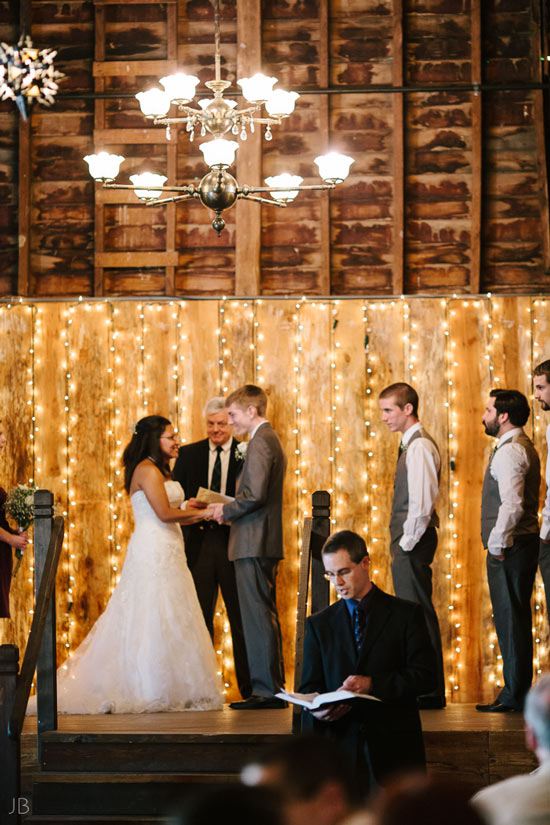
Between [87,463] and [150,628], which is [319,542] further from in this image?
[87,463]

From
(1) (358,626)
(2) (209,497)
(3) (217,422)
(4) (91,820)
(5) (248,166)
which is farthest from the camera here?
(5) (248,166)

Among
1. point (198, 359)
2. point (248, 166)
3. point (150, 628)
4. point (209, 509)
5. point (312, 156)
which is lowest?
point (150, 628)

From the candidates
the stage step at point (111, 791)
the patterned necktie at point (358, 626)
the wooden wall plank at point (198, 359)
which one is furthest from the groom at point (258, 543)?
the patterned necktie at point (358, 626)

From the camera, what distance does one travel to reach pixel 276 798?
1.83 m

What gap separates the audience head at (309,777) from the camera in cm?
205

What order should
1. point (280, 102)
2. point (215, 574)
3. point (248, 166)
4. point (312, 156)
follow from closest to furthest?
1. point (280, 102)
2. point (215, 574)
3. point (248, 166)
4. point (312, 156)

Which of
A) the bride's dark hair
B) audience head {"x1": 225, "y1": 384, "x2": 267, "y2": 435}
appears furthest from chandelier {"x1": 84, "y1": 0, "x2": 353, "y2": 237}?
the bride's dark hair

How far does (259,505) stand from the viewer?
21.4 feet

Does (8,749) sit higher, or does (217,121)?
(217,121)

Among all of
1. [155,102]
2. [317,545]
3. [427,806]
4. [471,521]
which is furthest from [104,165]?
[427,806]

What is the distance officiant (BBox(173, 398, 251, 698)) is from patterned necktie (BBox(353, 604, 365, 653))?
324 centimetres

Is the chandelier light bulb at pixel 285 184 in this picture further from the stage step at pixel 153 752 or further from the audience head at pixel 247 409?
the stage step at pixel 153 752

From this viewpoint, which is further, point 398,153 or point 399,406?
point 398,153

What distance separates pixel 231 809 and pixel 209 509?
16.8 feet
